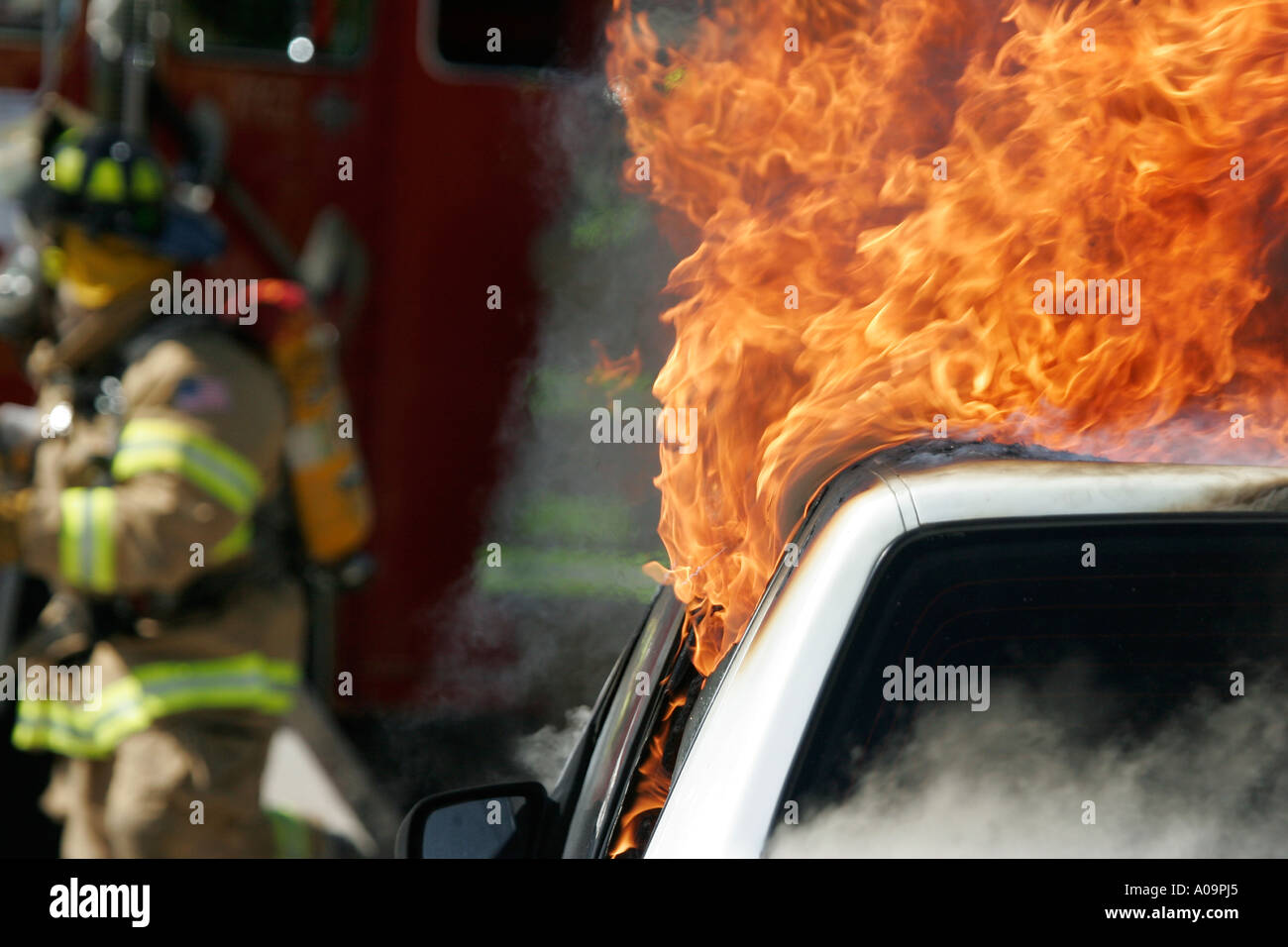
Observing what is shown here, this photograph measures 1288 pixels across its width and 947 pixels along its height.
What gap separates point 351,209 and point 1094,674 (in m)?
Result: 4.18

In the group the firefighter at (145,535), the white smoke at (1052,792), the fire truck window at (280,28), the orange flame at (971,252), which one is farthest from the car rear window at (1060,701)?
the fire truck window at (280,28)

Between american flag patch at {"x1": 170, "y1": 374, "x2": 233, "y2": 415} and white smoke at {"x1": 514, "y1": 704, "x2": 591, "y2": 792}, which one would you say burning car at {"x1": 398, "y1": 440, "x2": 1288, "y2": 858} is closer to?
american flag patch at {"x1": 170, "y1": 374, "x2": 233, "y2": 415}

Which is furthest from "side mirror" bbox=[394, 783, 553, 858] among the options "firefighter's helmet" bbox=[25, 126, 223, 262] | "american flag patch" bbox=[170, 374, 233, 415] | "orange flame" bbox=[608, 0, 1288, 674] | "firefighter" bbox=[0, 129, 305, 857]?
"firefighter's helmet" bbox=[25, 126, 223, 262]

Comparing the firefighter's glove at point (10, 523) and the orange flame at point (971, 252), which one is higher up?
the orange flame at point (971, 252)

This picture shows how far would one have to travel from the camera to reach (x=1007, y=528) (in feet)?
5.29

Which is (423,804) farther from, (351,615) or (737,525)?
(351,615)

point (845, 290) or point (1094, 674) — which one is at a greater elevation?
point (845, 290)

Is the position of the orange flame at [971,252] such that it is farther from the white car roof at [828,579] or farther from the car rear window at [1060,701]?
the car rear window at [1060,701]

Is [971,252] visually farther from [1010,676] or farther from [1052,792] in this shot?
[1052,792]

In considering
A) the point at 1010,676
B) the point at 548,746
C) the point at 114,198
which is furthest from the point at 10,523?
the point at 548,746

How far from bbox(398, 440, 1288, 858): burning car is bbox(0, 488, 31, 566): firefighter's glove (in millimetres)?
1991

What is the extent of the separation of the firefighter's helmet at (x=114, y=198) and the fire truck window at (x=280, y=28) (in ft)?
6.15

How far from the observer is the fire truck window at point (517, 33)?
486cm
